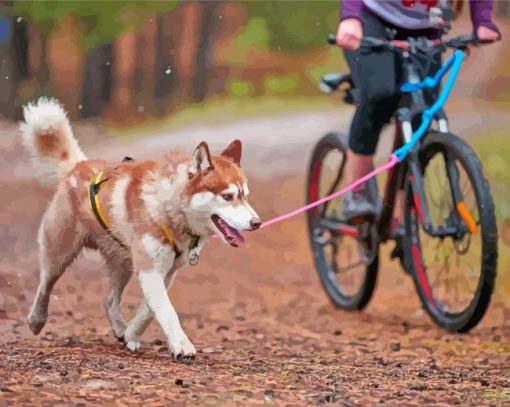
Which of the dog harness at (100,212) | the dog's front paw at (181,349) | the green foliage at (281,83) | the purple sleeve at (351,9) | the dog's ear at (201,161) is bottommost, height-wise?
the dog's front paw at (181,349)

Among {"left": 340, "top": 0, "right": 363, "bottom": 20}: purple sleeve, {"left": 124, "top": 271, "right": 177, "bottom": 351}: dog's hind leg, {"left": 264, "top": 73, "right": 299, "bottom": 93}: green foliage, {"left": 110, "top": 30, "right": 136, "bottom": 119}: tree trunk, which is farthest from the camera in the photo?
{"left": 264, "top": 73, "right": 299, "bottom": 93}: green foliage

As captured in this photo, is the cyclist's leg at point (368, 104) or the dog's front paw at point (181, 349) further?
the cyclist's leg at point (368, 104)

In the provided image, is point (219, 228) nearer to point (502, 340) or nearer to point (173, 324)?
point (173, 324)

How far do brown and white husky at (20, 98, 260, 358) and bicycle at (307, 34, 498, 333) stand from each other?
1.16 m

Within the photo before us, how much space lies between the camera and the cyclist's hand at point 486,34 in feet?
17.4

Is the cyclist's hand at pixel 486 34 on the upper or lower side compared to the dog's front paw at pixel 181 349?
upper

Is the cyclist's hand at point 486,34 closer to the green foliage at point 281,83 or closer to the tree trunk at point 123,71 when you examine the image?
the tree trunk at point 123,71

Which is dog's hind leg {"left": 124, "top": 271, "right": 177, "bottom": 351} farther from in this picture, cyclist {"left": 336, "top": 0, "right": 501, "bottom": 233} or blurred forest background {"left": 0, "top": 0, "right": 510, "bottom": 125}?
blurred forest background {"left": 0, "top": 0, "right": 510, "bottom": 125}

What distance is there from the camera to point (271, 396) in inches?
152

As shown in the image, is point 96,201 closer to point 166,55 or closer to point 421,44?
point 421,44

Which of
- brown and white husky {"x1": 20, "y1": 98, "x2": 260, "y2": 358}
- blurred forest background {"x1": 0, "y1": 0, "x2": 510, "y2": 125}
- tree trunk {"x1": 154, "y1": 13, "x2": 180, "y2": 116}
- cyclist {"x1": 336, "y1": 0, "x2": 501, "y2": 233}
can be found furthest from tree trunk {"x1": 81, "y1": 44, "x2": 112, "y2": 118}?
brown and white husky {"x1": 20, "y1": 98, "x2": 260, "y2": 358}

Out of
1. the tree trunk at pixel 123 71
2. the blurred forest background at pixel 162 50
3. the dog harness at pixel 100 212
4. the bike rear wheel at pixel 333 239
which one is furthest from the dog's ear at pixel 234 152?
the tree trunk at pixel 123 71

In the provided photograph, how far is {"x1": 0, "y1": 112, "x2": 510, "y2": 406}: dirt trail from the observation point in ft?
13.0

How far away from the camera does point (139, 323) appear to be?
184 inches
